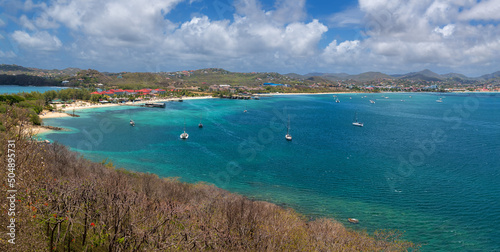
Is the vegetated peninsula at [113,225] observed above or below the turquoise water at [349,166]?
above

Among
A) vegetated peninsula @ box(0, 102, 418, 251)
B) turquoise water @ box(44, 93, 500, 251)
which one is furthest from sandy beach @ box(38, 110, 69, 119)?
vegetated peninsula @ box(0, 102, 418, 251)

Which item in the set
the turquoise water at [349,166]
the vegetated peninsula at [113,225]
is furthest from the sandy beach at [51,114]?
the vegetated peninsula at [113,225]

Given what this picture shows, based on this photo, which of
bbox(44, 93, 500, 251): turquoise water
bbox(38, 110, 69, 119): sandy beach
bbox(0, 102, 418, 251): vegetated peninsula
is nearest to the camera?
bbox(0, 102, 418, 251): vegetated peninsula

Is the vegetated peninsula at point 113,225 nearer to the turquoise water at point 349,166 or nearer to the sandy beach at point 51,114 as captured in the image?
the turquoise water at point 349,166

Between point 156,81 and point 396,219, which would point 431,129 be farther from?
point 156,81

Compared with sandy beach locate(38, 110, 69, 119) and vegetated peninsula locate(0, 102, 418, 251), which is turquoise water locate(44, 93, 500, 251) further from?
vegetated peninsula locate(0, 102, 418, 251)

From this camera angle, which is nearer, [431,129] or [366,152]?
[366,152]

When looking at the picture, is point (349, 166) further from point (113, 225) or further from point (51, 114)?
point (51, 114)

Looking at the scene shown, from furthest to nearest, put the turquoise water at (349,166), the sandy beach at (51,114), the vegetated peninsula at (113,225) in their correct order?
the sandy beach at (51,114) < the turquoise water at (349,166) < the vegetated peninsula at (113,225)

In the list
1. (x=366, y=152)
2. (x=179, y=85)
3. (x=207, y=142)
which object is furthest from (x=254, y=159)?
(x=179, y=85)
